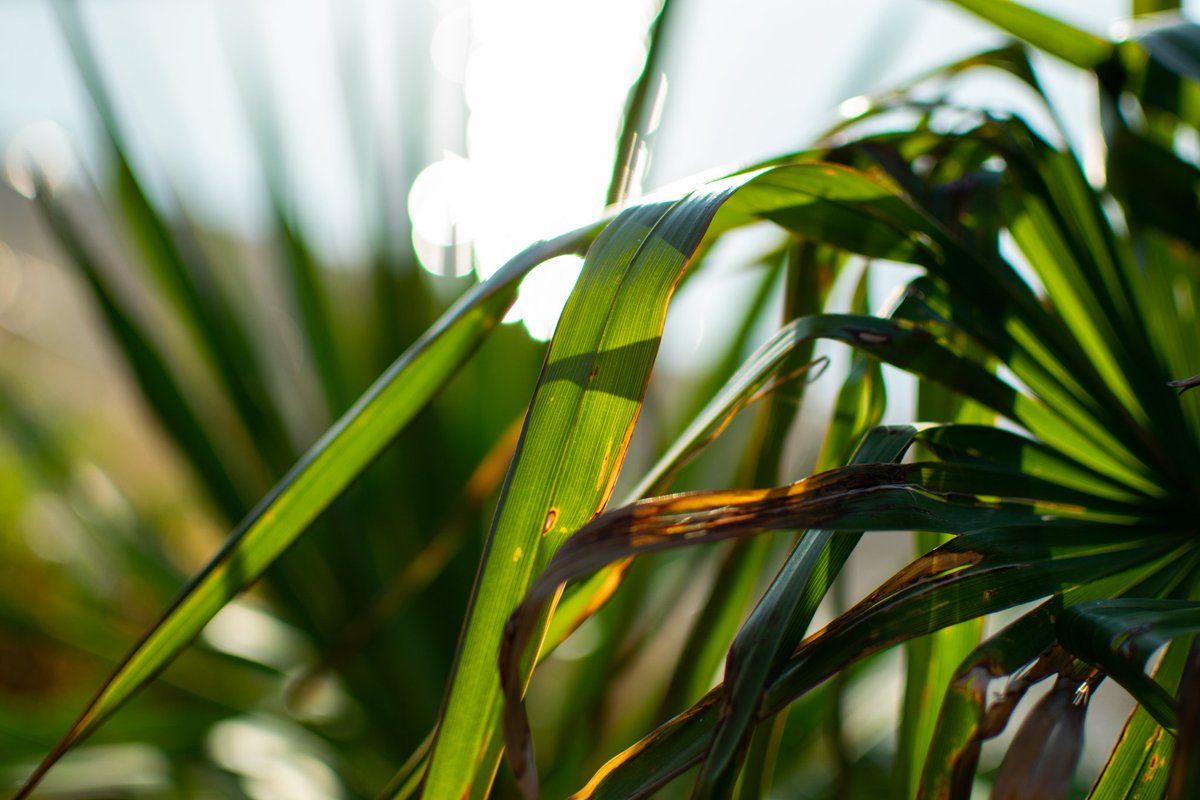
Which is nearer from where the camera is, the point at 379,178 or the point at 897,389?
the point at 897,389

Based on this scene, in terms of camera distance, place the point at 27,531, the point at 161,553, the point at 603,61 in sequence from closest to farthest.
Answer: the point at 603,61
the point at 161,553
the point at 27,531

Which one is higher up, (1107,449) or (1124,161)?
(1124,161)

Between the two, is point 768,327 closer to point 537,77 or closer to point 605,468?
point 537,77

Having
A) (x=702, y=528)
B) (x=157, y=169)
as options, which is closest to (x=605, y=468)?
(x=702, y=528)

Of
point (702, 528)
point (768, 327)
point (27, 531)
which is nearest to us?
point (702, 528)

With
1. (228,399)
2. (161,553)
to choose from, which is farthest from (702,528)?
(161,553)

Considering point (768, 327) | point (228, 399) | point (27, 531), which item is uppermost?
point (27, 531)
